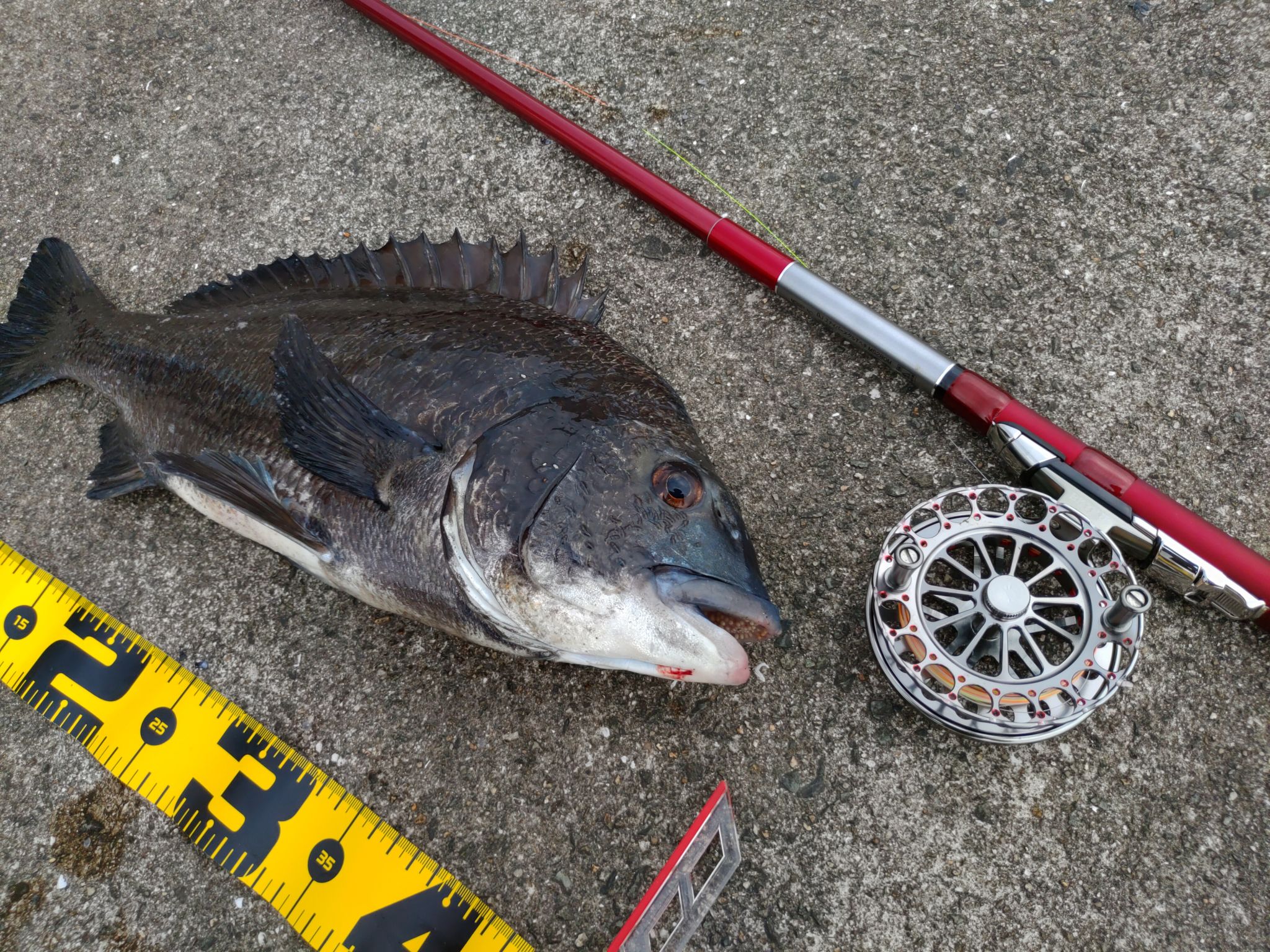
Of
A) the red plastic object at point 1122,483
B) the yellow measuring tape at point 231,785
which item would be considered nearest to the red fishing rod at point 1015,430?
the red plastic object at point 1122,483

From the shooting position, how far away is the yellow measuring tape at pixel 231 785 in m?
1.90

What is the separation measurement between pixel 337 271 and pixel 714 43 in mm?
1792

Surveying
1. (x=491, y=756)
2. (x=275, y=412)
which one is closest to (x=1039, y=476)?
(x=491, y=756)

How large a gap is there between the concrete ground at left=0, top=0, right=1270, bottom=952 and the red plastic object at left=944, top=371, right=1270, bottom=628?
0.18 meters

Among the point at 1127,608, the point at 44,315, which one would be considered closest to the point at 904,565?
the point at 1127,608

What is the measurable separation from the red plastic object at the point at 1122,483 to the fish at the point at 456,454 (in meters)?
0.90

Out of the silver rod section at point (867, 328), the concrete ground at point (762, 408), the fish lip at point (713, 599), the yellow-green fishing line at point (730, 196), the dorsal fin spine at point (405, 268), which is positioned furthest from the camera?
the yellow-green fishing line at point (730, 196)

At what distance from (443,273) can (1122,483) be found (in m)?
2.05

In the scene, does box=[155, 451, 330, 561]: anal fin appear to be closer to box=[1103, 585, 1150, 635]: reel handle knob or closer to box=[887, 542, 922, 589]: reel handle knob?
box=[887, 542, 922, 589]: reel handle knob

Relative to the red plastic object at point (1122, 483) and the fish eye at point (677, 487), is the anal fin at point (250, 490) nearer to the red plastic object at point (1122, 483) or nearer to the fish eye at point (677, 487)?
the fish eye at point (677, 487)

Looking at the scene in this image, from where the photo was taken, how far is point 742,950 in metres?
1.86

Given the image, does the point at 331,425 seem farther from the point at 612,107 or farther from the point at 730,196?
the point at 612,107

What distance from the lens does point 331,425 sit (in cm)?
181

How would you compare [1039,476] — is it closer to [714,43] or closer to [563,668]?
[563,668]
